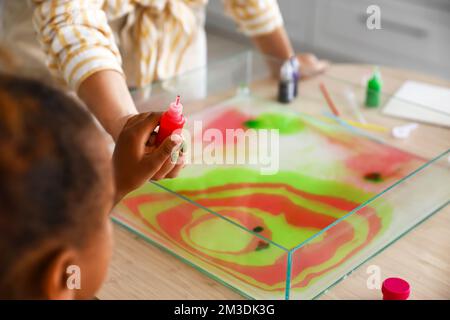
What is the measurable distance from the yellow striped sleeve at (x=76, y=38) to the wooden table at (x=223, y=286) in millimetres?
258

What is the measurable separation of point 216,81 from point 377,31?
1.65 m


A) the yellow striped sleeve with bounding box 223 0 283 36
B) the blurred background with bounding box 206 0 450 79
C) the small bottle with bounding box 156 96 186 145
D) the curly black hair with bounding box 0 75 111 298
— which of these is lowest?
the blurred background with bounding box 206 0 450 79

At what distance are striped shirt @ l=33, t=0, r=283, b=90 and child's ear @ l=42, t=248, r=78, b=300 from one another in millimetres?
537

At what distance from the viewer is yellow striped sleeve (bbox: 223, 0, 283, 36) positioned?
1.48 meters

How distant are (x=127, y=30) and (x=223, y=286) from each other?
61cm

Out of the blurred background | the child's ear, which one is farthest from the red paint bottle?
the blurred background

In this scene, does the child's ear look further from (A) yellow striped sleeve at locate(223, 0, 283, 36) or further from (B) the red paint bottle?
(A) yellow striped sleeve at locate(223, 0, 283, 36)

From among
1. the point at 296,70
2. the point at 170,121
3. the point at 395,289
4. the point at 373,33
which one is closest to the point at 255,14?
the point at 296,70

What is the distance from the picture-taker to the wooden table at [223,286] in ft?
2.88

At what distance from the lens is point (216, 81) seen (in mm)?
1386

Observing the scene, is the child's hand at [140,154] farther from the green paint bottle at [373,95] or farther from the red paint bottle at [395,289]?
the green paint bottle at [373,95]

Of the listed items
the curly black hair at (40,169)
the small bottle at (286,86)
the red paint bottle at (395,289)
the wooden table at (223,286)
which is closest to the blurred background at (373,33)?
the small bottle at (286,86)

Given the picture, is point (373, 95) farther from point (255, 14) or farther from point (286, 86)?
Answer: point (255, 14)
